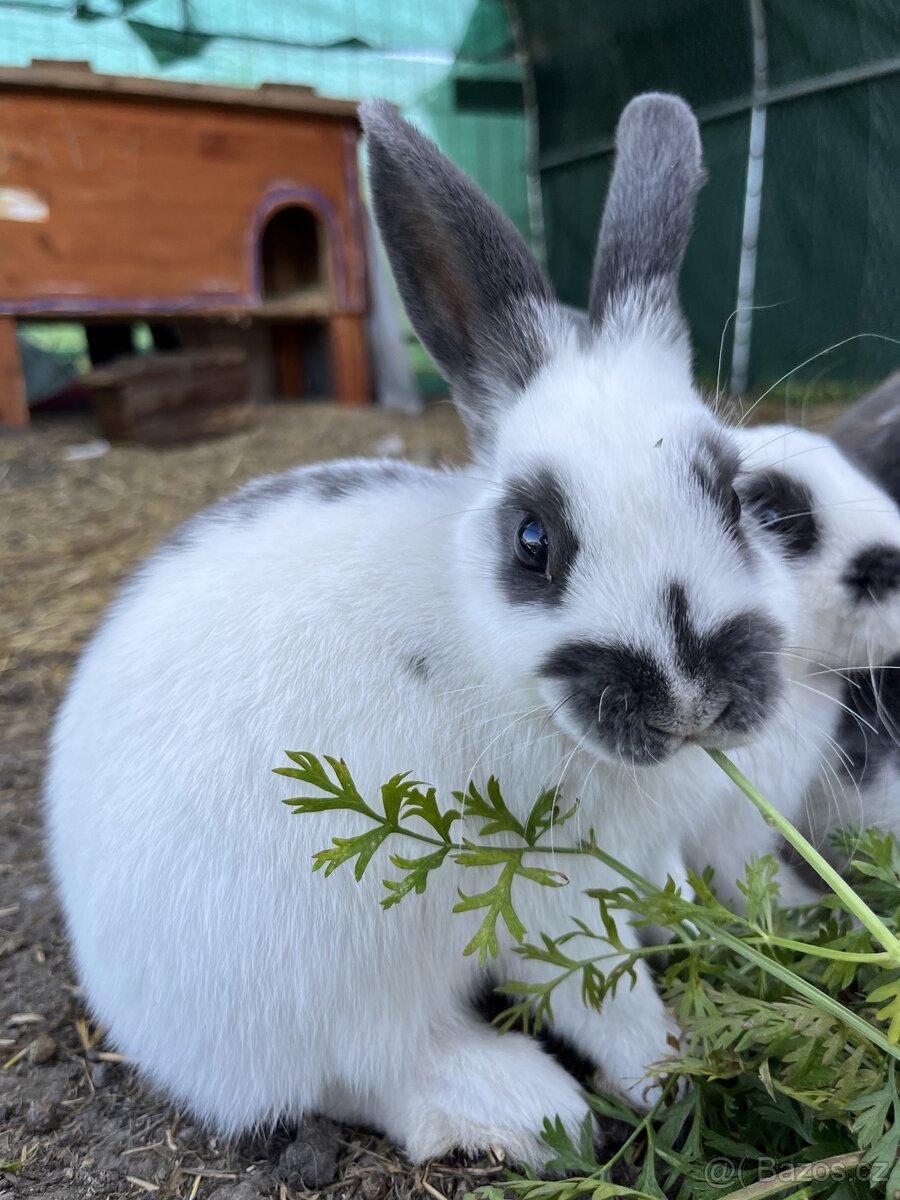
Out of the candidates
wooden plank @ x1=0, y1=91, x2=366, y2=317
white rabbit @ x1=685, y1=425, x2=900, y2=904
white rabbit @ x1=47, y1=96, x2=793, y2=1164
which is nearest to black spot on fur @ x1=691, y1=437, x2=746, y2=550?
white rabbit @ x1=47, y1=96, x2=793, y2=1164

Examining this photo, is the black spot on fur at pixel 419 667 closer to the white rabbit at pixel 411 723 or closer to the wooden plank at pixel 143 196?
the white rabbit at pixel 411 723

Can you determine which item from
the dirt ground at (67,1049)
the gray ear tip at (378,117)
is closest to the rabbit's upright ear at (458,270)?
the gray ear tip at (378,117)

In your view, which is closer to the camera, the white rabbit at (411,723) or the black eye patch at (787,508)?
the white rabbit at (411,723)

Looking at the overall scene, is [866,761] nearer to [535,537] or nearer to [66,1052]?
[535,537]

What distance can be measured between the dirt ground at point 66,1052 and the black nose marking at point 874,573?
1.05 meters

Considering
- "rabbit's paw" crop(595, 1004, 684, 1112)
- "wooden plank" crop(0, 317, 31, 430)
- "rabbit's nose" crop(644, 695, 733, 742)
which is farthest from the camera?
"wooden plank" crop(0, 317, 31, 430)

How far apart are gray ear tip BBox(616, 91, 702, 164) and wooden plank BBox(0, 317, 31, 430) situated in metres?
4.80

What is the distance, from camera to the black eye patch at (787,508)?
181 cm

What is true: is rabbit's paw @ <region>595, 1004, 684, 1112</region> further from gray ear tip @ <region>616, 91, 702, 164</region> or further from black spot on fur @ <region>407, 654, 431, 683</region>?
gray ear tip @ <region>616, 91, 702, 164</region>

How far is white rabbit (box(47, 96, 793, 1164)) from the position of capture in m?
1.40

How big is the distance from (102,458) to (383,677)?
4.30 meters

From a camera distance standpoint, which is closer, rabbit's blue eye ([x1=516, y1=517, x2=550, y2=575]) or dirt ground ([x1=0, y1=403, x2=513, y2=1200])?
rabbit's blue eye ([x1=516, y1=517, x2=550, y2=575])

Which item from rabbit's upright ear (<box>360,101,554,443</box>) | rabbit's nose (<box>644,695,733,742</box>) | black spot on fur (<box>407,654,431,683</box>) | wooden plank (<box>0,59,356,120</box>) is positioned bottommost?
black spot on fur (<box>407,654,431,683</box>)

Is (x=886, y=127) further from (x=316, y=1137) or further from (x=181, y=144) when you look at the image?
(x=181, y=144)
